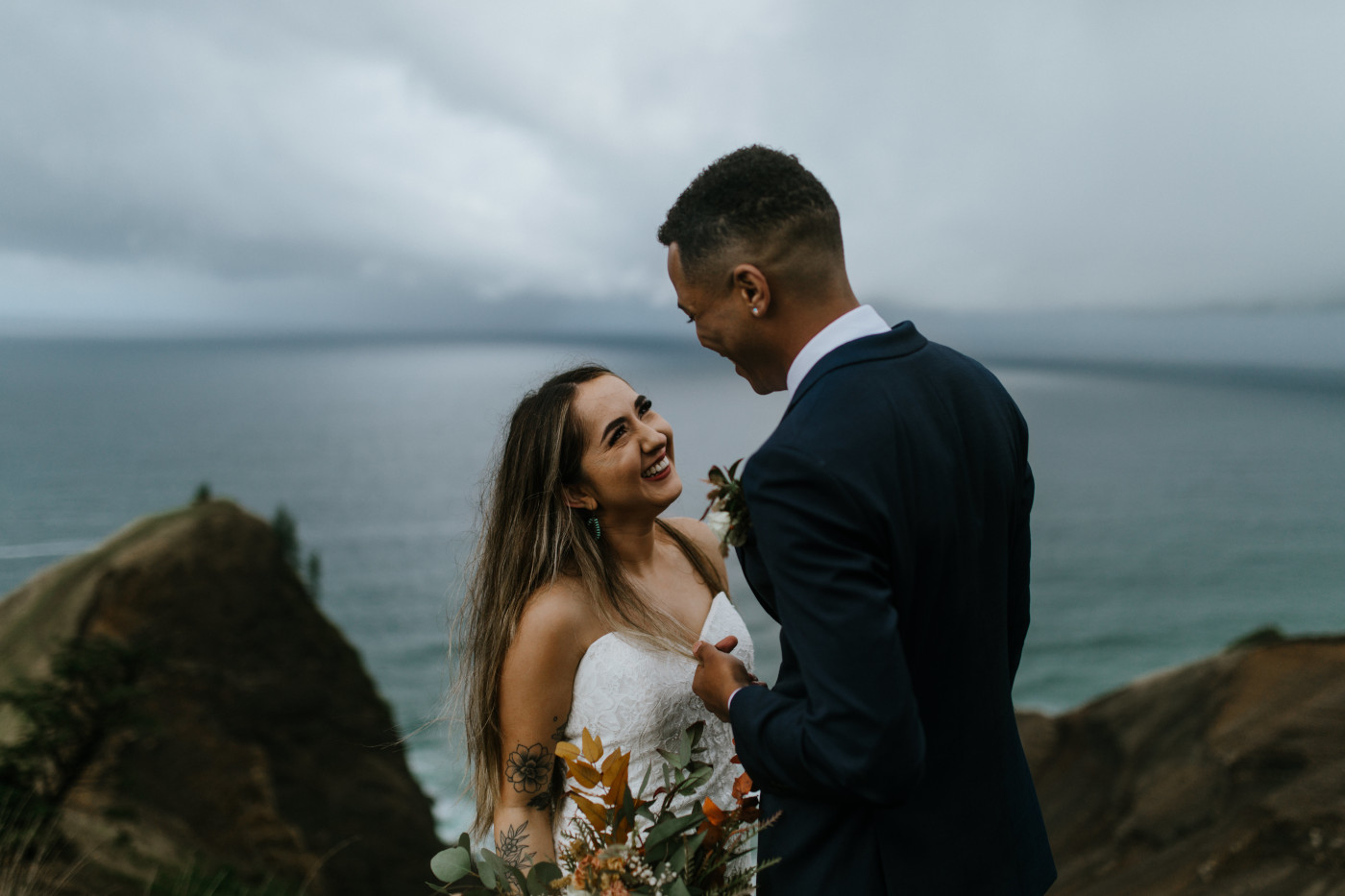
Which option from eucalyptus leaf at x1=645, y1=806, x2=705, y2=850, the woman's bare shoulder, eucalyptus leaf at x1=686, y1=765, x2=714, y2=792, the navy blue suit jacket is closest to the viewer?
the navy blue suit jacket

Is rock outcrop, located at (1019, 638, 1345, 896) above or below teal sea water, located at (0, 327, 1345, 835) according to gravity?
above

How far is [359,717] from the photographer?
14719mm

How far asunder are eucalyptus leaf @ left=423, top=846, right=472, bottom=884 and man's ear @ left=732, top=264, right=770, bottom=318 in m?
1.55

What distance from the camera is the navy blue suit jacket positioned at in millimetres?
1527

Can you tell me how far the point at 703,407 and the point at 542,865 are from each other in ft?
429

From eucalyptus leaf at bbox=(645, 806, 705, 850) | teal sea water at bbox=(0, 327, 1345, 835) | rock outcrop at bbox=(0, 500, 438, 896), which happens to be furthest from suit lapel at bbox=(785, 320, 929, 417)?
teal sea water at bbox=(0, 327, 1345, 835)

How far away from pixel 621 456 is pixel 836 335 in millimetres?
1176

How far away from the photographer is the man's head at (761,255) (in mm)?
1797

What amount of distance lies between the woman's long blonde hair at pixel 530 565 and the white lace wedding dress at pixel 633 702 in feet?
0.25

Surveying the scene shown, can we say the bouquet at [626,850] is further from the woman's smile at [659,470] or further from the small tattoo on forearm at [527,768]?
the woman's smile at [659,470]

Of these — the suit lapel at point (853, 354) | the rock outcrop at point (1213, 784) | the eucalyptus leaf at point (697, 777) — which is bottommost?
the rock outcrop at point (1213, 784)

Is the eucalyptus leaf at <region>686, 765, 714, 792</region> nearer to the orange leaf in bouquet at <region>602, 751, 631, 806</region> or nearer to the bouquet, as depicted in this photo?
the bouquet

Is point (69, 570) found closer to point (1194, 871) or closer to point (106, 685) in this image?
point (106, 685)

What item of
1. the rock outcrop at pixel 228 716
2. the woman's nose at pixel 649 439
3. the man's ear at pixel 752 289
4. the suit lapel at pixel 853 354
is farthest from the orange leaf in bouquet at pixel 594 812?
the rock outcrop at pixel 228 716
